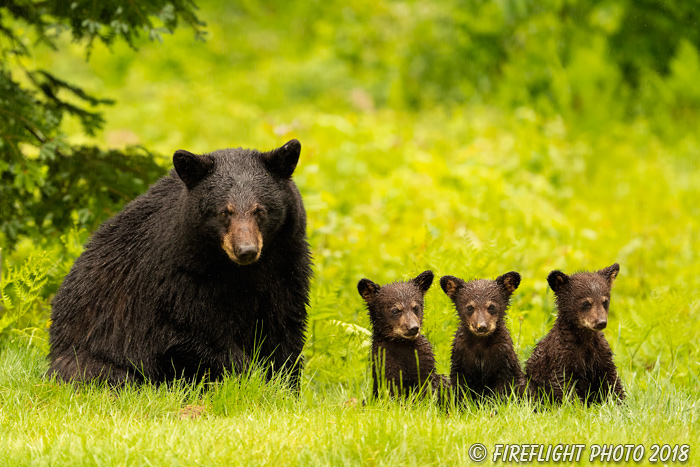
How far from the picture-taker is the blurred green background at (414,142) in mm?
6449

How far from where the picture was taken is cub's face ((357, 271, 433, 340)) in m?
4.76

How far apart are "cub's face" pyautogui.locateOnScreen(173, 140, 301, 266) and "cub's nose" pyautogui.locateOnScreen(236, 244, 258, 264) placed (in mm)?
12

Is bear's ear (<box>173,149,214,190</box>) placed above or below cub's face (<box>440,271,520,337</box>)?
above

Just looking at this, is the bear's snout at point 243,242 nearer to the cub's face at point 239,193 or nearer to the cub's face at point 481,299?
the cub's face at point 239,193

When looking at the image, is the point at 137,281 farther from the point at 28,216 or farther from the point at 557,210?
the point at 557,210

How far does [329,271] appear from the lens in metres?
8.02

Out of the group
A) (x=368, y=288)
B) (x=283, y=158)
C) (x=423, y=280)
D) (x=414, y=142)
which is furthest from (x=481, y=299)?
(x=414, y=142)

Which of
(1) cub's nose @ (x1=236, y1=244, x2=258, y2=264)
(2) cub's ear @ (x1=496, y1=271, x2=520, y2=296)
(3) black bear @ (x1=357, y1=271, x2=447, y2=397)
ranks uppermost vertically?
(2) cub's ear @ (x1=496, y1=271, x2=520, y2=296)

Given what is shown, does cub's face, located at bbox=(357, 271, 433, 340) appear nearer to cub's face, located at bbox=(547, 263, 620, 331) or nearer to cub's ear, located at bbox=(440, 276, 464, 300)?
cub's ear, located at bbox=(440, 276, 464, 300)

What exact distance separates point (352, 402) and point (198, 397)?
991 mm

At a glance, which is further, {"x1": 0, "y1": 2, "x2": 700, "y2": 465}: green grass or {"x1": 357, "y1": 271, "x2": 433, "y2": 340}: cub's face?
{"x1": 357, "y1": 271, "x2": 433, "y2": 340}: cub's face

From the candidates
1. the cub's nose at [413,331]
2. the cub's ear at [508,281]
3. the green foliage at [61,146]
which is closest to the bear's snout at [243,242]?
the cub's nose at [413,331]

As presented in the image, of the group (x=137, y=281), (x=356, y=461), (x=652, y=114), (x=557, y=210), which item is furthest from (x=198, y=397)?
(x=652, y=114)

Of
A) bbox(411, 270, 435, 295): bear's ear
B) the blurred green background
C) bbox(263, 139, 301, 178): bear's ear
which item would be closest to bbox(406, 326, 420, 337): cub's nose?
bbox(411, 270, 435, 295): bear's ear
